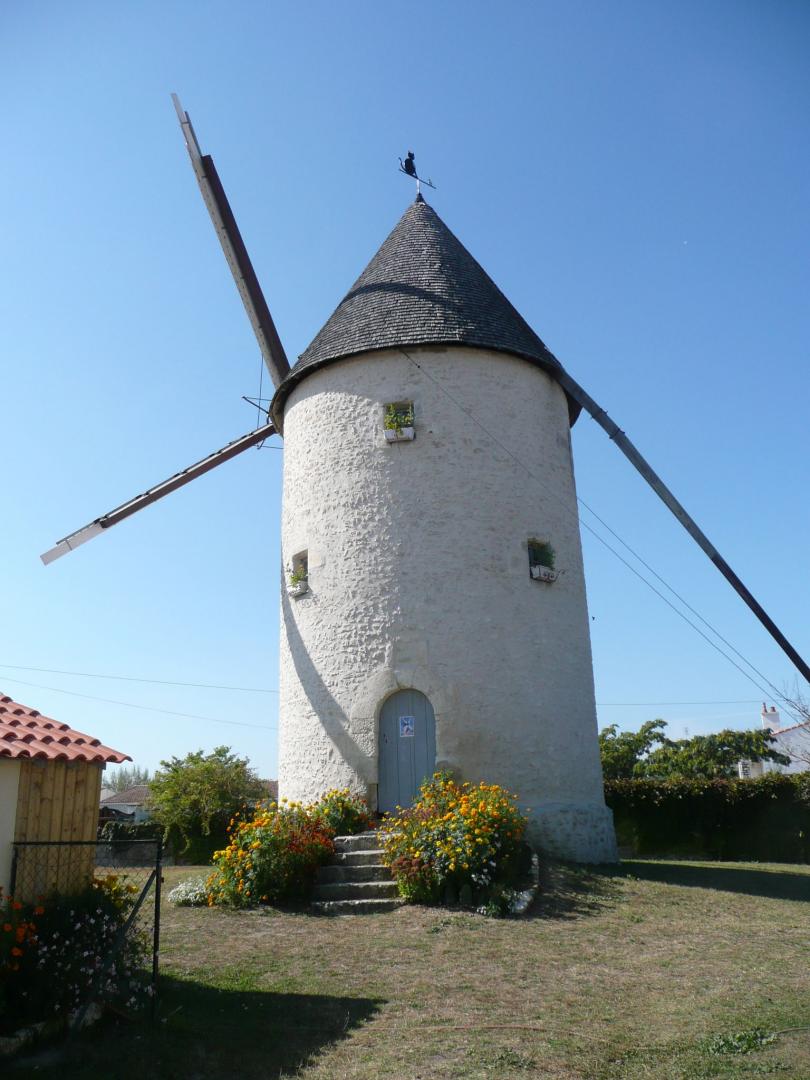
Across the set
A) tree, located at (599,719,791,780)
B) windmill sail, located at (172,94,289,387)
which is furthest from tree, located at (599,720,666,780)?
windmill sail, located at (172,94,289,387)

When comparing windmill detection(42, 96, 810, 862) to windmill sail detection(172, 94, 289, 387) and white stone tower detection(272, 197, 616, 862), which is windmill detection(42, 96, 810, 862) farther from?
windmill sail detection(172, 94, 289, 387)

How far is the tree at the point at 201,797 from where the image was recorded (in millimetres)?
18828

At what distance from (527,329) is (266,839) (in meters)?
9.45

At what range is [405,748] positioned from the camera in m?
11.8

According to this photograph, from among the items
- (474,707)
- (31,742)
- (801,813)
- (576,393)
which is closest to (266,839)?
(474,707)

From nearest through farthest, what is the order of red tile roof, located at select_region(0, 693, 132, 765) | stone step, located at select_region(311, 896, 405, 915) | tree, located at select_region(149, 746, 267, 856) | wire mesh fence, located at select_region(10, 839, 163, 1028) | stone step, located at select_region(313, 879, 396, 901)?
1. wire mesh fence, located at select_region(10, 839, 163, 1028)
2. red tile roof, located at select_region(0, 693, 132, 765)
3. stone step, located at select_region(311, 896, 405, 915)
4. stone step, located at select_region(313, 879, 396, 901)
5. tree, located at select_region(149, 746, 267, 856)

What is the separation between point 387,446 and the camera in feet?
42.3

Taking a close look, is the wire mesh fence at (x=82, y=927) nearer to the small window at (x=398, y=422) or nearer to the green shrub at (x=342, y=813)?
the green shrub at (x=342, y=813)

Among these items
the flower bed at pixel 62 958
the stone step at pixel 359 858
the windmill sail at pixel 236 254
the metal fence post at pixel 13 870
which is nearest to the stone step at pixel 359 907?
the stone step at pixel 359 858

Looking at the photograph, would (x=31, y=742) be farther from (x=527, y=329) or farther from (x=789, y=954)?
(x=527, y=329)

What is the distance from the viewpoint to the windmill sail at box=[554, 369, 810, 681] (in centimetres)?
1424

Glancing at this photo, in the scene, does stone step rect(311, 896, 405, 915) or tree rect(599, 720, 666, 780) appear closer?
stone step rect(311, 896, 405, 915)

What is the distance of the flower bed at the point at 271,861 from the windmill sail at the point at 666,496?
8.05 metres

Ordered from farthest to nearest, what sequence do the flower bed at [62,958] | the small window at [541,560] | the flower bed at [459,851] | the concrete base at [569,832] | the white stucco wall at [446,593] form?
1. the small window at [541,560]
2. the white stucco wall at [446,593]
3. the concrete base at [569,832]
4. the flower bed at [459,851]
5. the flower bed at [62,958]
